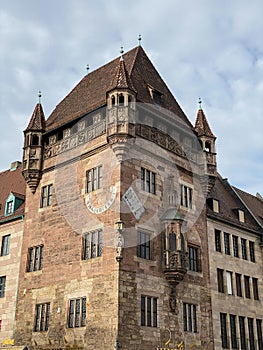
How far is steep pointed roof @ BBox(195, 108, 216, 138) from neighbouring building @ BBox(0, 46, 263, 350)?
3.8 inches

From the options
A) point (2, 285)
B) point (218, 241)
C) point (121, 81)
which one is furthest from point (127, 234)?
point (2, 285)

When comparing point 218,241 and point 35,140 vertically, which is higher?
point 35,140

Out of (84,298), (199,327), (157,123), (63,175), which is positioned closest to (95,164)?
(63,175)

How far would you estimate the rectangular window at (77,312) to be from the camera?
25453 mm

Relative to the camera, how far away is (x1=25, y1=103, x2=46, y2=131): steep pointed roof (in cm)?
3231

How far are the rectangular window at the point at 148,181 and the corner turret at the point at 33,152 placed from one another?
7.28 meters

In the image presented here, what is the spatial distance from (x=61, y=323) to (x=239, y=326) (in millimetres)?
12095

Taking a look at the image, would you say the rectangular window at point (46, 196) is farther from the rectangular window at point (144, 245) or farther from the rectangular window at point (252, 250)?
the rectangular window at point (252, 250)

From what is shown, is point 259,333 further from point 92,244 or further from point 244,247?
point 92,244

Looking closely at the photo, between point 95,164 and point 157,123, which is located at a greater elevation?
point 157,123

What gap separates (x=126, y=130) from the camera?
1059 inches

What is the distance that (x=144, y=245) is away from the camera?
26453 millimetres

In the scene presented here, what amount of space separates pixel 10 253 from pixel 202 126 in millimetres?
15219

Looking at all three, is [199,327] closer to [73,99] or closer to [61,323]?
[61,323]
